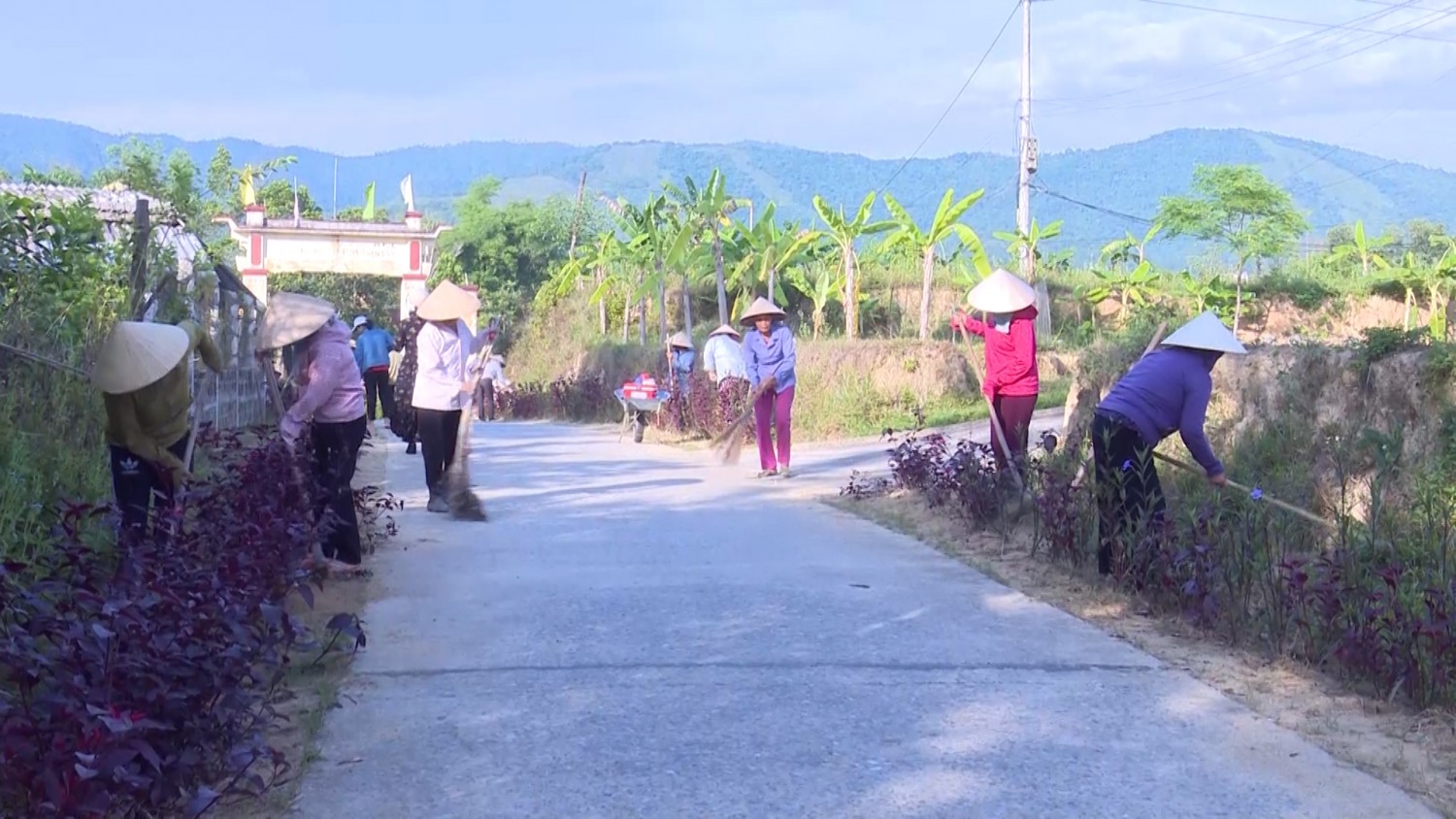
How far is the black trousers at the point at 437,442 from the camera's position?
439 inches

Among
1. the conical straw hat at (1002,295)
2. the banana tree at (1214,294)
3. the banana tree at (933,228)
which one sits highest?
the banana tree at (933,228)

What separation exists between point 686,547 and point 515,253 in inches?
1710

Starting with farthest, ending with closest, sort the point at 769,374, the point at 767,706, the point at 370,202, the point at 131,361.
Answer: the point at 370,202
the point at 769,374
the point at 131,361
the point at 767,706

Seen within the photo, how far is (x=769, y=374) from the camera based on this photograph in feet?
46.4

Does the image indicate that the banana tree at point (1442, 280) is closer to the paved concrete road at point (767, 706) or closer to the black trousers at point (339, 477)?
the paved concrete road at point (767, 706)

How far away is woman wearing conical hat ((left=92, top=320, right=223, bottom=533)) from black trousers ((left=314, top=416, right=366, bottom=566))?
33.9 inches

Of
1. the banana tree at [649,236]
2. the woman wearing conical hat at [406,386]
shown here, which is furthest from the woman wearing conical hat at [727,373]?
the banana tree at [649,236]

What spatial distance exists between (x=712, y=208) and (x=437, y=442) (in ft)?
53.4

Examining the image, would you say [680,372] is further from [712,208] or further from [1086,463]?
[1086,463]

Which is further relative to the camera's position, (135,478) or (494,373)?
(494,373)

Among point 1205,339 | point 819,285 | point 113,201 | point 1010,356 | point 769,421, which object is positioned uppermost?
point 113,201

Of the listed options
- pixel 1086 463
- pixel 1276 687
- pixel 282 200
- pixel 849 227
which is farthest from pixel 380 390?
pixel 282 200

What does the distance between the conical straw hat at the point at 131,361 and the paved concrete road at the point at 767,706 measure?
61.0 inches

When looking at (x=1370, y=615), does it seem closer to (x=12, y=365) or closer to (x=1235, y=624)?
(x=1235, y=624)
